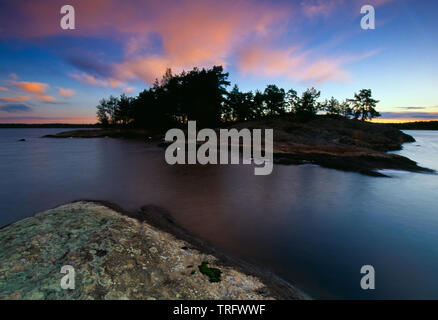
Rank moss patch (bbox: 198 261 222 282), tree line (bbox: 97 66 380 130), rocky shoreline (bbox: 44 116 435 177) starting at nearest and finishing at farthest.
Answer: moss patch (bbox: 198 261 222 282) < rocky shoreline (bbox: 44 116 435 177) < tree line (bbox: 97 66 380 130)

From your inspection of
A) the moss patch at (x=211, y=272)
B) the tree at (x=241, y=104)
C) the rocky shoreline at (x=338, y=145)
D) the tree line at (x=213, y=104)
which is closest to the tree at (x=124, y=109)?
the tree line at (x=213, y=104)

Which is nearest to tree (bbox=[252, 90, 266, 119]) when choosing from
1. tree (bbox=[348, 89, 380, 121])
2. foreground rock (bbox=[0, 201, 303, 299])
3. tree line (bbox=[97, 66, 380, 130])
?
tree line (bbox=[97, 66, 380, 130])

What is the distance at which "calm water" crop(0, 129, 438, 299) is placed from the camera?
6.36 m

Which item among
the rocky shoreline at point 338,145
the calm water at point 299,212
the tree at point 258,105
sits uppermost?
the tree at point 258,105

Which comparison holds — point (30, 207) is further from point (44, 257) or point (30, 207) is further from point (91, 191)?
point (44, 257)

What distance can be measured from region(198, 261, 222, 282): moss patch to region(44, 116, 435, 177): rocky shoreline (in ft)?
64.1

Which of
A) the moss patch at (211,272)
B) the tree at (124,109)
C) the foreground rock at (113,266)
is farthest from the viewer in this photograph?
the tree at (124,109)

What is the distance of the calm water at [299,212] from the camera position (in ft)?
20.9

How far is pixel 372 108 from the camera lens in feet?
282

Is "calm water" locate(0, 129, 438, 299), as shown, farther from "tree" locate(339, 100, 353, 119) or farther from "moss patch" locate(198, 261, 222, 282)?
"tree" locate(339, 100, 353, 119)

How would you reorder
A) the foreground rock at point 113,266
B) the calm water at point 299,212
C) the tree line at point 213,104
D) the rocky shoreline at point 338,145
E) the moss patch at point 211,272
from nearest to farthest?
the foreground rock at point 113,266
the moss patch at point 211,272
the calm water at point 299,212
the rocky shoreline at point 338,145
the tree line at point 213,104

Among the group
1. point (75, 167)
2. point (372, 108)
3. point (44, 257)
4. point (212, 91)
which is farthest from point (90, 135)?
point (372, 108)

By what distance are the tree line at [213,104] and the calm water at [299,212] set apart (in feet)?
148

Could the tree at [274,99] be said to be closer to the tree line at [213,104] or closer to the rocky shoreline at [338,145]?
the tree line at [213,104]
